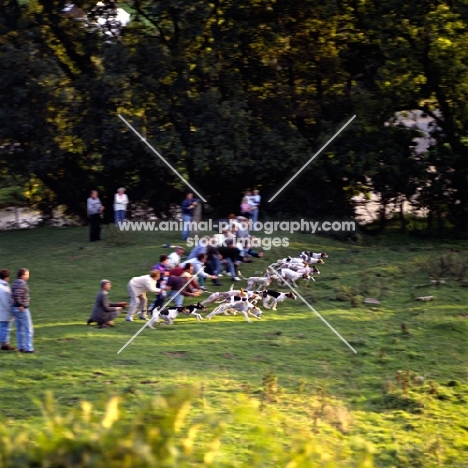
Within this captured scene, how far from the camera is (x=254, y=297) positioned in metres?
19.6

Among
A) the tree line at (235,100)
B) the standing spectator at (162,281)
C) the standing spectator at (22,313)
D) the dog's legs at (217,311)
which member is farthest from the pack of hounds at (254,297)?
the tree line at (235,100)

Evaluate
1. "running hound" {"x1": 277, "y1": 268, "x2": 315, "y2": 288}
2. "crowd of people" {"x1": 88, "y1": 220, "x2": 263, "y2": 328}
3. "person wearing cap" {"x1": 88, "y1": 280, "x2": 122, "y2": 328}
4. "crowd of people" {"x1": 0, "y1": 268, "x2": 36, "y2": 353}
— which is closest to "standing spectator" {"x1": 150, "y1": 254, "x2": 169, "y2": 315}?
"crowd of people" {"x1": 88, "y1": 220, "x2": 263, "y2": 328}

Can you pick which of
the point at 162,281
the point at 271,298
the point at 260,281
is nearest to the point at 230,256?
the point at 260,281

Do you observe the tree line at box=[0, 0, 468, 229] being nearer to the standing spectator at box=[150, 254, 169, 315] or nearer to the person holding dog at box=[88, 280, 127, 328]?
the standing spectator at box=[150, 254, 169, 315]

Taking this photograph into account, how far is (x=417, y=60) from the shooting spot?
94.6 ft

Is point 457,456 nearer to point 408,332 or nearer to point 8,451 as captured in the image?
point 408,332

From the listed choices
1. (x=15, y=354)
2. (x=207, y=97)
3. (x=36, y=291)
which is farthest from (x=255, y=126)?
(x=15, y=354)

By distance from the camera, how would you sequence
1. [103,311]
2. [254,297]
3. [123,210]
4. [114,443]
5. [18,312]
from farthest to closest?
[123,210] → [254,297] → [103,311] → [18,312] → [114,443]

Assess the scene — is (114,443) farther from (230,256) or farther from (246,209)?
(246,209)

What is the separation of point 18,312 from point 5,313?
39cm

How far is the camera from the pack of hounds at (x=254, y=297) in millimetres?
18859

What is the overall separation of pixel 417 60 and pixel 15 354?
1792 centimetres

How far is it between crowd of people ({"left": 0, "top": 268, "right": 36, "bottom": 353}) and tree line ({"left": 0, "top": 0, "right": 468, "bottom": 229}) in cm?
1441

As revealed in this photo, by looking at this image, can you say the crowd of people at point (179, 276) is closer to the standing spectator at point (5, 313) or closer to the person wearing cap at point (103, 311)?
the person wearing cap at point (103, 311)
